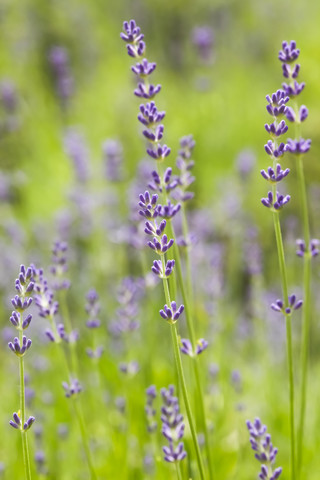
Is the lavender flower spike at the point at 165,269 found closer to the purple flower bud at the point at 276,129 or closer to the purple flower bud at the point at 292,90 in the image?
the purple flower bud at the point at 276,129

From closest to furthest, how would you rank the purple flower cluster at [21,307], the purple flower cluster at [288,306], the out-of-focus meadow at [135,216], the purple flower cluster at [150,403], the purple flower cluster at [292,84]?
the purple flower cluster at [21,307], the purple flower cluster at [292,84], the purple flower cluster at [288,306], the purple flower cluster at [150,403], the out-of-focus meadow at [135,216]

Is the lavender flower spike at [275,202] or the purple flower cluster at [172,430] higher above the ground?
the lavender flower spike at [275,202]

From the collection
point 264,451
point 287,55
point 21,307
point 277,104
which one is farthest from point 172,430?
point 287,55

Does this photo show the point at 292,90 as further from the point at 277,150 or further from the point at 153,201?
the point at 153,201

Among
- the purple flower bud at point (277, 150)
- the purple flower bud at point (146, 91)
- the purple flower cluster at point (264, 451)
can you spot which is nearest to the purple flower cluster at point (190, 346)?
the purple flower cluster at point (264, 451)

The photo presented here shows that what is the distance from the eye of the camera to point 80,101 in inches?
316

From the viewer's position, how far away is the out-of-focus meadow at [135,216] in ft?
8.67

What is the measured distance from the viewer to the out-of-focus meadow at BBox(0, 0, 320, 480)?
2643 millimetres

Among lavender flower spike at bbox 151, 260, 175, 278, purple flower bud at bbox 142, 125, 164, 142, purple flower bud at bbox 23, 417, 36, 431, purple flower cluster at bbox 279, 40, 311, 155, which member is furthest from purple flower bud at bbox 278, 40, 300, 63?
purple flower bud at bbox 23, 417, 36, 431

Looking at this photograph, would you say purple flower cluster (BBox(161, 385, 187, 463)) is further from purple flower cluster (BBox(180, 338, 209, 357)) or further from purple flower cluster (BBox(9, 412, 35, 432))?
purple flower cluster (BBox(9, 412, 35, 432))

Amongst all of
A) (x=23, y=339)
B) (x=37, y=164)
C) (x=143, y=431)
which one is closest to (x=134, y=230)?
(x=143, y=431)

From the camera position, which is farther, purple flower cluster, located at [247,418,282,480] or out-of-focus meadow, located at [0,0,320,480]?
out-of-focus meadow, located at [0,0,320,480]

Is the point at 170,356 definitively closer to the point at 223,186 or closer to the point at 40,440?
the point at 40,440

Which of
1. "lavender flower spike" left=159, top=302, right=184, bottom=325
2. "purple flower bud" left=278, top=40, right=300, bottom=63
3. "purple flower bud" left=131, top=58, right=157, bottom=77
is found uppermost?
"purple flower bud" left=131, top=58, right=157, bottom=77
